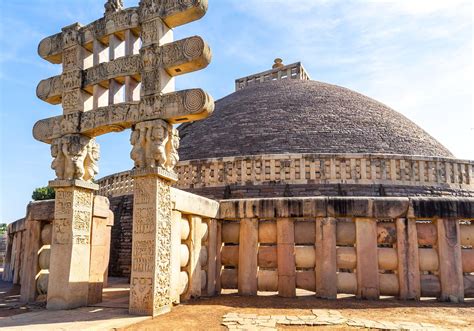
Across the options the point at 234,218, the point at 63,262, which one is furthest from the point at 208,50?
the point at 63,262

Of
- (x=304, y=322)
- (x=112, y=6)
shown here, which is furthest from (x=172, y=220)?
(x=112, y=6)

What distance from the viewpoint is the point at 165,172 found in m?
5.95

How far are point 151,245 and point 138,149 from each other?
1.54m

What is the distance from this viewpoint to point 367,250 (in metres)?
6.47

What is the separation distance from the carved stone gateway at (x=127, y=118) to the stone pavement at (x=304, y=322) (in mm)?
1315

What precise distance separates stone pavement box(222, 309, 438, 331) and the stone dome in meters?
10.7

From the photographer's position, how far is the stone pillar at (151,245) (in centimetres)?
552

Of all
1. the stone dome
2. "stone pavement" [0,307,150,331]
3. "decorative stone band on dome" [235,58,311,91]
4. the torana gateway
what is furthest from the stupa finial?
"stone pavement" [0,307,150,331]

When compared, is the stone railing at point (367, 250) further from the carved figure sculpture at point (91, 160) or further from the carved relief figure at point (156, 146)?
the carved figure sculpture at point (91, 160)


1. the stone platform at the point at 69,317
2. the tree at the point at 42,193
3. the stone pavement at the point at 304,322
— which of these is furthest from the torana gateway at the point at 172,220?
the tree at the point at 42,193

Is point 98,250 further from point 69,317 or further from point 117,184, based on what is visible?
→ point 117,184

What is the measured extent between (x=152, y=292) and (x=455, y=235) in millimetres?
5112

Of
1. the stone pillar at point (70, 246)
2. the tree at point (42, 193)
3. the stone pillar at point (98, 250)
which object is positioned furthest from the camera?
the tree at point (42, 193)

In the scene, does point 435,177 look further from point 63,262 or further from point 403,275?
point 63,262
